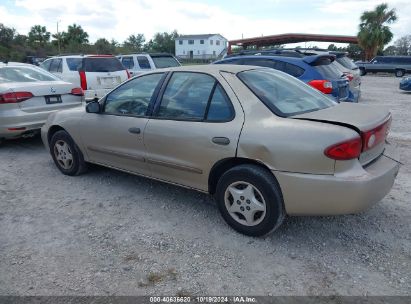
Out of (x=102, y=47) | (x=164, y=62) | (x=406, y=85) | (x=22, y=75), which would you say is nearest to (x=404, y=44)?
(x=102, y=47)

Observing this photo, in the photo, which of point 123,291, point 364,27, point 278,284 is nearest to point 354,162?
point 278,284

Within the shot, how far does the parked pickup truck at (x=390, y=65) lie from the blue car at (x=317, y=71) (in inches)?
955

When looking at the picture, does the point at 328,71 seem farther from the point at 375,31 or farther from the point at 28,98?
the point at 375,31

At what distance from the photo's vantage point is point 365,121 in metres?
3.02

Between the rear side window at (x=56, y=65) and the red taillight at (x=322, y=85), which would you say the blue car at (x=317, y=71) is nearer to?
the red taillight at (x=322, y=85)

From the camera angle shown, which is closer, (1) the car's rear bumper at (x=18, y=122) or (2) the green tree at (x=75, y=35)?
(1) the car's rear bumper at (x=18, y=122)

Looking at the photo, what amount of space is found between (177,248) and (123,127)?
1619 mm

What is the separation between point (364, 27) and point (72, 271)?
1723 inches

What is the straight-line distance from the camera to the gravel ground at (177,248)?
2.71m

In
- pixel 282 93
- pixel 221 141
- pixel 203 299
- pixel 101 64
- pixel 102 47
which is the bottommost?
pixel 203 299

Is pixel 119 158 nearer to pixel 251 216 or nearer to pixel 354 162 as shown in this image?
pixel 251 216

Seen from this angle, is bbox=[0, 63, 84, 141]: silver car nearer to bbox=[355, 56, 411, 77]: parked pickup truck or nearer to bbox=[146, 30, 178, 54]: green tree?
bbox=[355, 56, 411, 77]: parked pickup truck

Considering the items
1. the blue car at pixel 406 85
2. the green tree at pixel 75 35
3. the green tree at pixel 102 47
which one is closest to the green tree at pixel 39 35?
the green tree at pixel 75 35

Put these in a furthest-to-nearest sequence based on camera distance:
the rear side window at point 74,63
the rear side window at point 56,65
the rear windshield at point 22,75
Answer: the rear side window at point 56,65
the rear side window at point 74,63
the rear windshield at point 22,75
